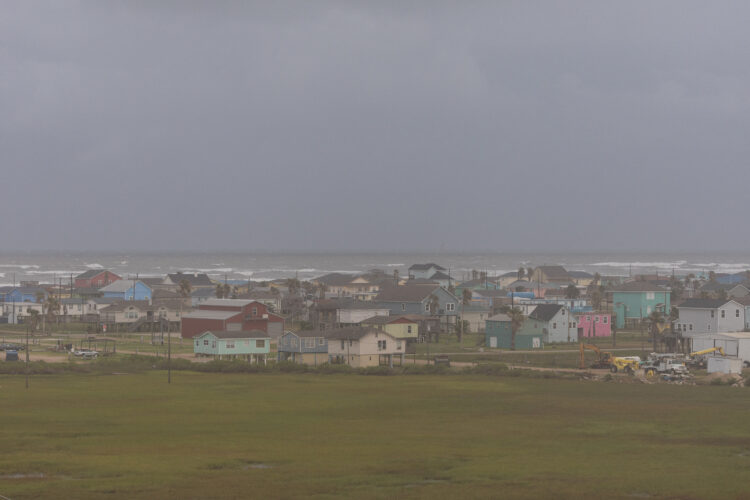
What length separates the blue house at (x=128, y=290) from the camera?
135750 millimetres

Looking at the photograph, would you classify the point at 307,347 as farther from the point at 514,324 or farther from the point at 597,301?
the point at 597,301

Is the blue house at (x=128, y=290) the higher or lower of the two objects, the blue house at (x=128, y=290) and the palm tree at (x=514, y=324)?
the higher

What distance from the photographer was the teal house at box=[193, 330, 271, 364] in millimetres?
77338

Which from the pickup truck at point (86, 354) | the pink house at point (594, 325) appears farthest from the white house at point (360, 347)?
the pink house at point (594, 325)

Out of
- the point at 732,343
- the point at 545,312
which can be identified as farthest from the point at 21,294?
the point at 732,343

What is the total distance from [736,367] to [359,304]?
44.5m

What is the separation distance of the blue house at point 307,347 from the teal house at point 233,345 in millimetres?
3992

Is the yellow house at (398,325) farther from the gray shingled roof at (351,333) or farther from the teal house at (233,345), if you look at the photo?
the gray shingled roof at (351,333)

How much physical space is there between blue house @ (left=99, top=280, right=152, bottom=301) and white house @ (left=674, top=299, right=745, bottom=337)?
76.0 metres

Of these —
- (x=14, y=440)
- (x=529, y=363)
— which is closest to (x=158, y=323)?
(x=529, y=363)

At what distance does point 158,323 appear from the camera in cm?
10744

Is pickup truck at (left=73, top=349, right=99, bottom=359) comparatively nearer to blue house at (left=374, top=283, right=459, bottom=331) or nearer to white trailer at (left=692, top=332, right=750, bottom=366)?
blue house at (left=374, top=283, right=459, bottom=331)

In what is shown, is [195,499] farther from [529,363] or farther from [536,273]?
[536,273]

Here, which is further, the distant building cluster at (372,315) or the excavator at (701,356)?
the distant building cluster at (372,315)
